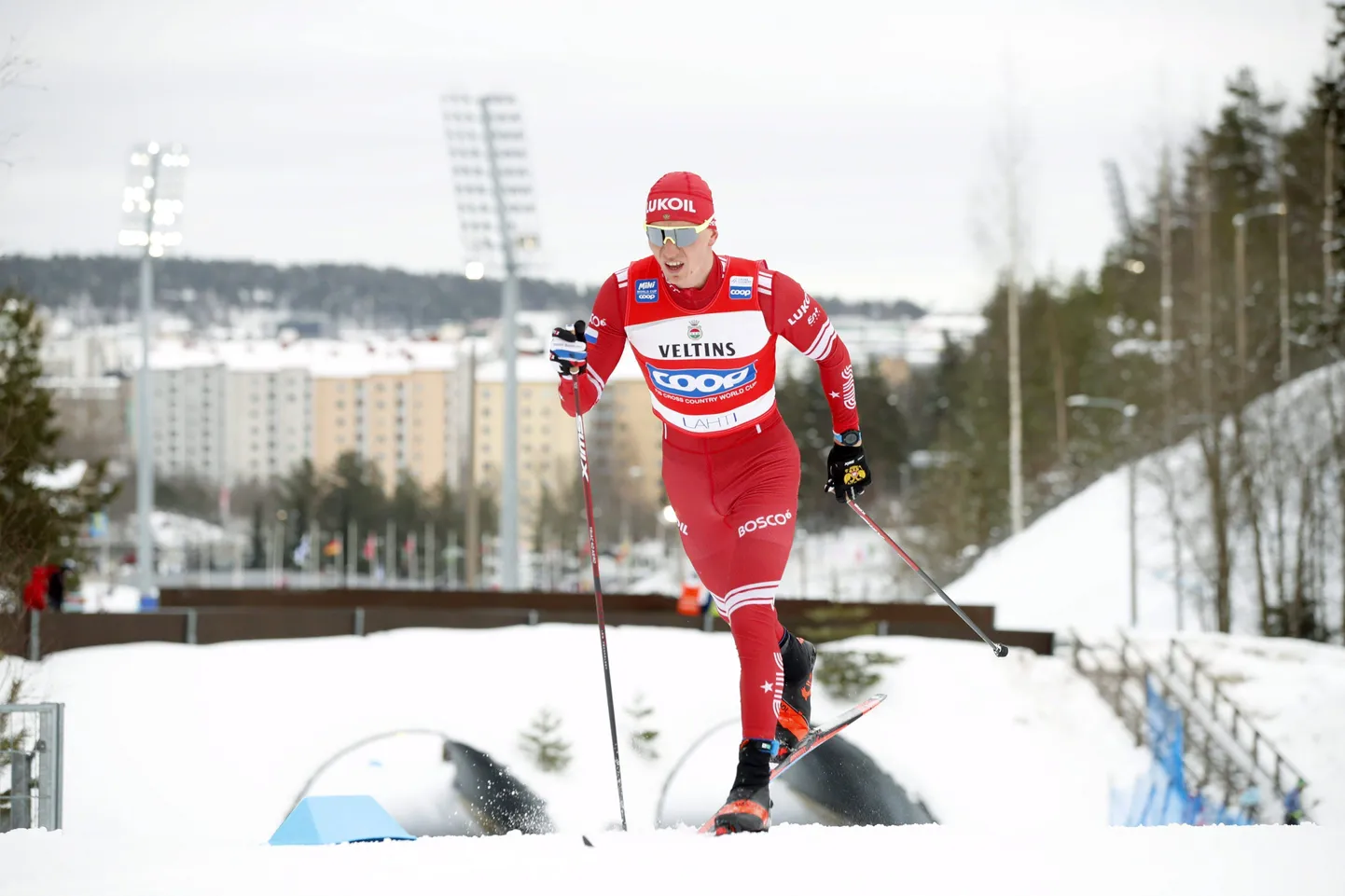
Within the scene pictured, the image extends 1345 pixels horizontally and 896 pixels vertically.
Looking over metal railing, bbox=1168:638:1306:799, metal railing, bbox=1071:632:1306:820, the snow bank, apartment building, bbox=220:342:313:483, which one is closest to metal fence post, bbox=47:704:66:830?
the snow bank

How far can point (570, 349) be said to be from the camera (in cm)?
550

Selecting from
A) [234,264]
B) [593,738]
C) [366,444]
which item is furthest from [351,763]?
[234,264]

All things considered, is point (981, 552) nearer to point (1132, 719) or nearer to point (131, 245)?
point (1132, 719)

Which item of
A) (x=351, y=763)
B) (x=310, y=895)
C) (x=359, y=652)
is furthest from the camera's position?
(x=359, y=652)

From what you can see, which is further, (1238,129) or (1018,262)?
(1238,129)

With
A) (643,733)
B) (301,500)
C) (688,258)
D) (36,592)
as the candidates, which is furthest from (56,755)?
(301,500)

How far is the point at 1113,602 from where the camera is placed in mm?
36156

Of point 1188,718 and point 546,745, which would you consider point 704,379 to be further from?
point 1188,718

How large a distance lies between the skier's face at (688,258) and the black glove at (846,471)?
88 cm

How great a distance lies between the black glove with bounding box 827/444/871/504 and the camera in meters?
5.70

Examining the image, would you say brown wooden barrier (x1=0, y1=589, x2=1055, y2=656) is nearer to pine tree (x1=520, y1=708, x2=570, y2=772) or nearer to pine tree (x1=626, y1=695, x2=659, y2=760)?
pine tree (x1=626, y1=695, x2=659, y2=760)

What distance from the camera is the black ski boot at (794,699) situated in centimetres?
591

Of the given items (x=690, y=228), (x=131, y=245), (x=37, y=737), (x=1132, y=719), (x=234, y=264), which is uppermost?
(x=234, y=264)

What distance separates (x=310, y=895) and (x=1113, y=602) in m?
35.0
